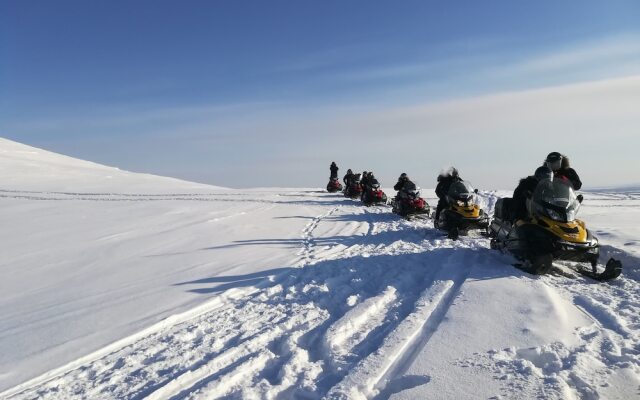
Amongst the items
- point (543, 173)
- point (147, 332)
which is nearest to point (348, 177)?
point (543, 173)

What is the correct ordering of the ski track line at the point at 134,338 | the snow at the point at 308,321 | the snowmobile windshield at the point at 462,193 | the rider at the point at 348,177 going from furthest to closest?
the rider at the point at 348,177 → the snowmobile windshield at the point at 462,193 → the ski track line at the point at 134,338 → the snow at the point at 308,321

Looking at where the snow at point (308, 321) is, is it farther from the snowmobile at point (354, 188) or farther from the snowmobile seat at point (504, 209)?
the snowmobile at point (354, 188)

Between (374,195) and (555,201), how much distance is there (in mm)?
12381

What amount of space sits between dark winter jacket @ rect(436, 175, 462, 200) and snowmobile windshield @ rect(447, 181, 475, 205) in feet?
0.88

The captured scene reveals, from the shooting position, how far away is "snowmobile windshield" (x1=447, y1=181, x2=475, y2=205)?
10.8 metres

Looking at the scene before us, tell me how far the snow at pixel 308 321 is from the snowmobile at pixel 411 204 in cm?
393

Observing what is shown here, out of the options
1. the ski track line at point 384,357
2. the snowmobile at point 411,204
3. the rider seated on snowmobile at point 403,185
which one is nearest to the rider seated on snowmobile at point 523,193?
the ski track line at point 384,357

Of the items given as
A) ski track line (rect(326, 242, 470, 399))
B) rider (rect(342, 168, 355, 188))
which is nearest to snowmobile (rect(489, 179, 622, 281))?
ski track line (rect(326, 242, 470, 399))

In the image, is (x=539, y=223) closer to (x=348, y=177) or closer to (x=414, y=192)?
(x=414, y=192)

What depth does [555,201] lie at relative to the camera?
23.1 feet

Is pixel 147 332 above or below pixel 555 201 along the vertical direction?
below

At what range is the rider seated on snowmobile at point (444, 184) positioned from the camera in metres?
11.5

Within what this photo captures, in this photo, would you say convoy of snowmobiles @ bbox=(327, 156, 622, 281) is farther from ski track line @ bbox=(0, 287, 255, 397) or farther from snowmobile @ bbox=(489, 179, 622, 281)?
ski track line @ bbox=(0, 287, 255, 397)

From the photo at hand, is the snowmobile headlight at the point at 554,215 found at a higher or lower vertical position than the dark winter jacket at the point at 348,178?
lower
